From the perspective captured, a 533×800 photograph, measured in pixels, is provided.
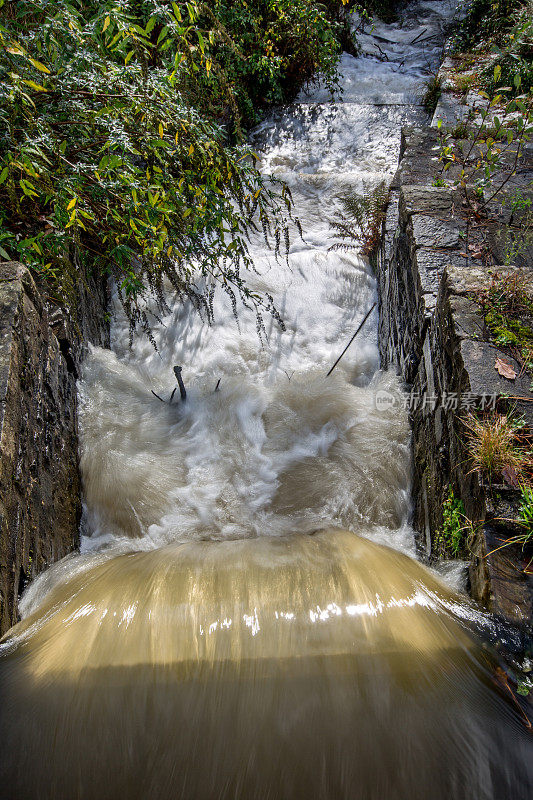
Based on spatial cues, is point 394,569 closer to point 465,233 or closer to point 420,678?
point 420,678

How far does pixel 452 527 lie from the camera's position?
2.25m

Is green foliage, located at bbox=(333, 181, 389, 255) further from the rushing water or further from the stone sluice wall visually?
the rushing water

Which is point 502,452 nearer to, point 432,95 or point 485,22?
point 432,95

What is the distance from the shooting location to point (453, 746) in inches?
55.6

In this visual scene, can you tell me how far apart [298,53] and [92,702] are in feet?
28.0

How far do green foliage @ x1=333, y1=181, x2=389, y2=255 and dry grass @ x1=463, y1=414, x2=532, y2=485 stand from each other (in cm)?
386

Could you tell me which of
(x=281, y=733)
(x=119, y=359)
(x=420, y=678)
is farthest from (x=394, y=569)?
(x=119, y=359)

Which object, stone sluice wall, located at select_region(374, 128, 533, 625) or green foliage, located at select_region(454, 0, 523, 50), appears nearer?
stone sluice wall, located at select_region(374, 128, 533, 625)

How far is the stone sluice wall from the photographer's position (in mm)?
1854

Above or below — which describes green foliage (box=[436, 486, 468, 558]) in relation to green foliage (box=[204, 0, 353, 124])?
below

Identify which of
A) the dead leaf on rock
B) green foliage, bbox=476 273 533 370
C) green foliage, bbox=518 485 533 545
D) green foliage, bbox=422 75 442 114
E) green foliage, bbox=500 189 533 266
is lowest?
green foliage, bbox=518 485 533 545

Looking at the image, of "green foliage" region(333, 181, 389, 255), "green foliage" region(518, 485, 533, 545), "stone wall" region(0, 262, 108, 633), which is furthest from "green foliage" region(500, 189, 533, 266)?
"stone wall" region(0, 262, 108, 633)

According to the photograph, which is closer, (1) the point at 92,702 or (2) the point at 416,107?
(1) the point at 92,702

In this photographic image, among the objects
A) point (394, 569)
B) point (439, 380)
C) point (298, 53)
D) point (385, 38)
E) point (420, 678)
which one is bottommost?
point (420, 678)
